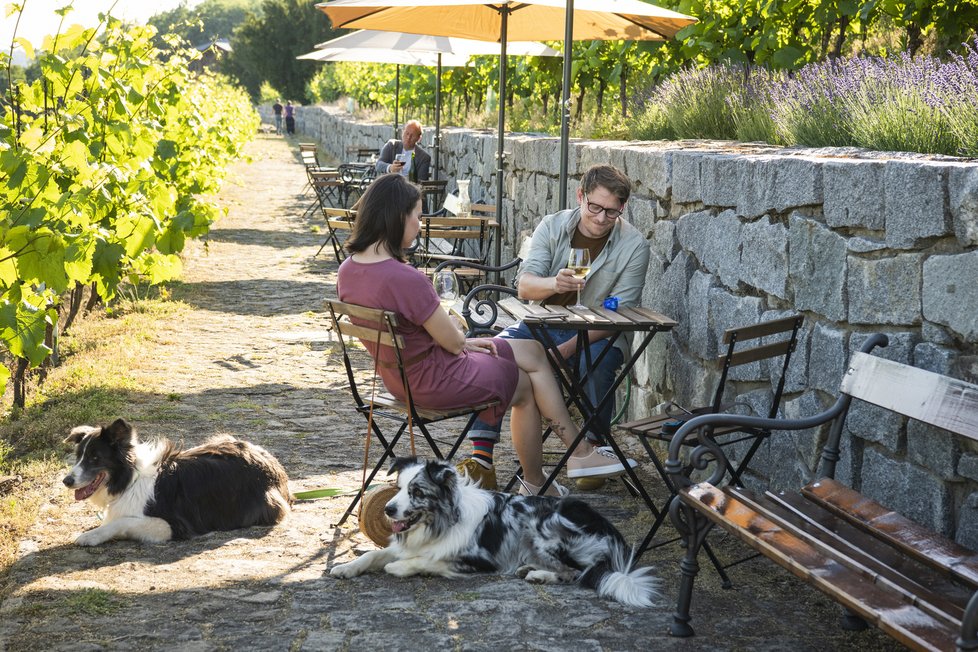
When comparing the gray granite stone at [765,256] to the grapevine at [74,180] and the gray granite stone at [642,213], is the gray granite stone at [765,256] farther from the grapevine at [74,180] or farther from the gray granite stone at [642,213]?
the grapevine at [74,180]

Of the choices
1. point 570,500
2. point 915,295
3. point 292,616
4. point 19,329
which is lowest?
point 292,616

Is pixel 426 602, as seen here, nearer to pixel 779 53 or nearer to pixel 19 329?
pixel 19 329

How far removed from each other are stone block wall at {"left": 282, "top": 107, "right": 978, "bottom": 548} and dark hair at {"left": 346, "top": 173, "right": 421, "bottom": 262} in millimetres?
Answer: 1448

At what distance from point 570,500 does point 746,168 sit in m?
1.64

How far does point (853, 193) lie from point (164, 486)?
9.12 feet

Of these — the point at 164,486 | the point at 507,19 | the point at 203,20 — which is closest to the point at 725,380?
the point at 164,486

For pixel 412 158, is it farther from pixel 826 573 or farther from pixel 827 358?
pixel 826 573

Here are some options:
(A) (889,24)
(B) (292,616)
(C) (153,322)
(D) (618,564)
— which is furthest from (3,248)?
(A) (889,24)

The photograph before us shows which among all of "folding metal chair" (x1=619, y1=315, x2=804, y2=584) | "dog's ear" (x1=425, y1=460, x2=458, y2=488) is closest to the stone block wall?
"folding metal chair" (x1=619, y1=315, x2=804, y2=584)

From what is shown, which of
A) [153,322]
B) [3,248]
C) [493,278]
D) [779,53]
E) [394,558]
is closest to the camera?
[394,558]

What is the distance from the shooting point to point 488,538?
3900 millimetres

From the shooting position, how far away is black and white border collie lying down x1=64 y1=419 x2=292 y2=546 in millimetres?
4113

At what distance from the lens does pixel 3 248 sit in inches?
165

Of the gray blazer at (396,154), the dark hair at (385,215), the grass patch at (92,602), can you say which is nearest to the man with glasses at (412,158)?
the gray blazer at (396,154)
